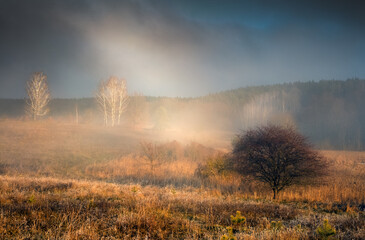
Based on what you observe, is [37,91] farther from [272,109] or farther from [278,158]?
[272,109]

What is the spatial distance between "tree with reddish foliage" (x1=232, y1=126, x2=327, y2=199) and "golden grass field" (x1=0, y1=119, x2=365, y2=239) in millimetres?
1162

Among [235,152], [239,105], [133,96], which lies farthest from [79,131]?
[239,105]

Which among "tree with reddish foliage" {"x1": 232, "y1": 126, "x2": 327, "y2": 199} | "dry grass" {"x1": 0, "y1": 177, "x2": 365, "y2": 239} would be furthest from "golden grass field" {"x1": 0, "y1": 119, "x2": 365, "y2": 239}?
"tree with reddish foliage" {"x1": 232, "y1": 126, "x2": 327, "y2": 199}

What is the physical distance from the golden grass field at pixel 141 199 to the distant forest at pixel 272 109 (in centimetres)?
5914

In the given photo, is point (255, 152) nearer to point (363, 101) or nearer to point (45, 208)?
point (45, 208)

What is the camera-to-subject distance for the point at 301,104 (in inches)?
5197

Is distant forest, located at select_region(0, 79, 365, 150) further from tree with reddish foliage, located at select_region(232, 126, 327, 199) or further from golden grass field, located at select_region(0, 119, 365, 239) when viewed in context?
tree with reddish foliage, located at select_region(232, 126, 327, 199)

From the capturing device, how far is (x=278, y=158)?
13.1m

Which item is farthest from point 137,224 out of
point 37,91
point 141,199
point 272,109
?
point 272,109

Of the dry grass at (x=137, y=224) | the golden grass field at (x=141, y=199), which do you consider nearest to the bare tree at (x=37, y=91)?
the golden grass field at (x=141, y=199)

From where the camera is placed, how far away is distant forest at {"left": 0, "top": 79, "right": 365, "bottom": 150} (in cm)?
10119

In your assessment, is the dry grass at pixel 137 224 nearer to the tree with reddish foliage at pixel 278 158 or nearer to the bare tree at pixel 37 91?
the tree with reddish foliage at pixel 278 158

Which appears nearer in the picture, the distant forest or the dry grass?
the dry grass

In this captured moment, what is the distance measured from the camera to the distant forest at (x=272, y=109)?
10119 centimetres
